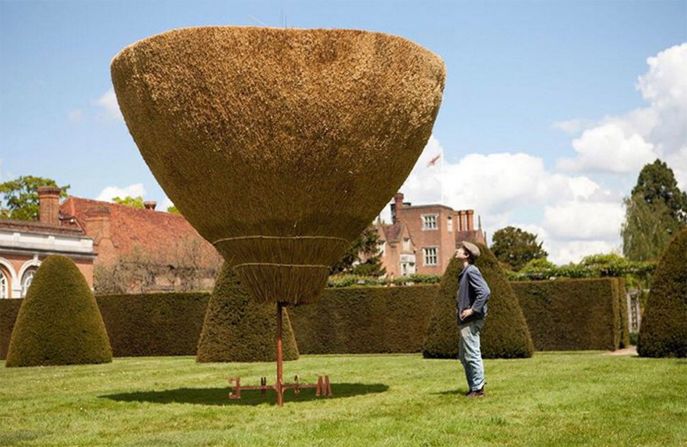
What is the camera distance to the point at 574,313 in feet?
78.0

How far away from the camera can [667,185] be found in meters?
64.7

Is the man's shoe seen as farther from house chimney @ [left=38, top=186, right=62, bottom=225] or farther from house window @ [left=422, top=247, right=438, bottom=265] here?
house window @ [left=422, top=247, right=438, bottom=265]

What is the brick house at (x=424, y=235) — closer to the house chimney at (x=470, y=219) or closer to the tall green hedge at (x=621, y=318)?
the house chimney at (x=470, y=219)

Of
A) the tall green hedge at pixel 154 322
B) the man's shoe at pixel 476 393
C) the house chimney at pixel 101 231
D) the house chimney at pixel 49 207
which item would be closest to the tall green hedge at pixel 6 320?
the tall green hedge at pixel 154 322

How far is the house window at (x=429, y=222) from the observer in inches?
3219

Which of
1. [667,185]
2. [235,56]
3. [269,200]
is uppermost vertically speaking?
[667,185]

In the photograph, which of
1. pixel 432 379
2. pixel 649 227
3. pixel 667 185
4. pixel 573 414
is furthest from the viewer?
pixel 667 185

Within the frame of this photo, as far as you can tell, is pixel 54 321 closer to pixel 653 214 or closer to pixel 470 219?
pixel 653 214

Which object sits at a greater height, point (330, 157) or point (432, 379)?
point (330, 157)

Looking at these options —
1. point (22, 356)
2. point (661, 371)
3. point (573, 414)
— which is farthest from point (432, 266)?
point (573, 414)

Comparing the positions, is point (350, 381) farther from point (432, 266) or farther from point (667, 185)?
point (432, 266)

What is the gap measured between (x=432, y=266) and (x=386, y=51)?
7240cm

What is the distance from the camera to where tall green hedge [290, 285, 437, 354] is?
82.2 ft

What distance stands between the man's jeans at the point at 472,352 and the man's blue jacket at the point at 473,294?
0.09m
